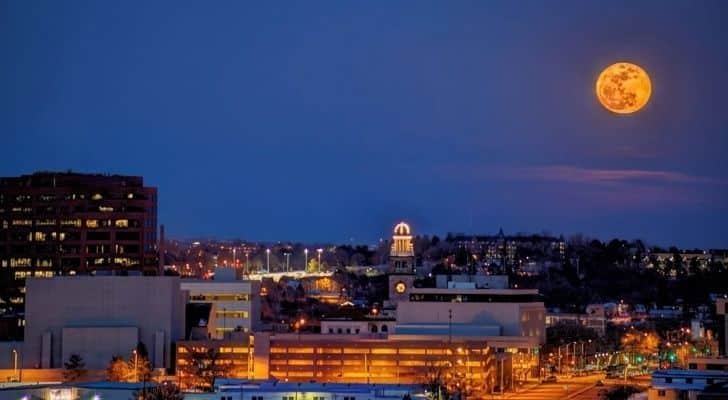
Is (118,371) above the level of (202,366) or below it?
below

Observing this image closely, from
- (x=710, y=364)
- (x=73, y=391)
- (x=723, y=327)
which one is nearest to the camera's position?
(x=73, y=391)

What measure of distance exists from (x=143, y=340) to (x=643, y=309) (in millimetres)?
81550

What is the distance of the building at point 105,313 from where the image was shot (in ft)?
264

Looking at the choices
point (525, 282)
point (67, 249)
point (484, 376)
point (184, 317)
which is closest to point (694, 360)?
point (484, 376)

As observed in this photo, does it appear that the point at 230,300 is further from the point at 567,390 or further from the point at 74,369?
the point at 567,390

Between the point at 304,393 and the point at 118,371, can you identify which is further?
the point at 118,371

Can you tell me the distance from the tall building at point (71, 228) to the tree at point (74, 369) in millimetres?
37482

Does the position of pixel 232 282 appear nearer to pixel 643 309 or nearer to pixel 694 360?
pixel 694 360

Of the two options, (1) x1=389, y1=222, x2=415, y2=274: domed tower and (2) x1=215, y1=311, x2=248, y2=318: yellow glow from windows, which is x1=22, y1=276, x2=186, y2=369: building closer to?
(2) x1=215, y1=311, x2=248, y2=318: yellow glow from windows

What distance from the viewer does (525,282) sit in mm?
152375

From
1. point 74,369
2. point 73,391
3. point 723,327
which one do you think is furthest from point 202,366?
point 723,327

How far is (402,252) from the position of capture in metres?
121

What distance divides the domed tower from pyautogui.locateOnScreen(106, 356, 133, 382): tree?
4598 centimetres

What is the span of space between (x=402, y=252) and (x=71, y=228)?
24427 mm
